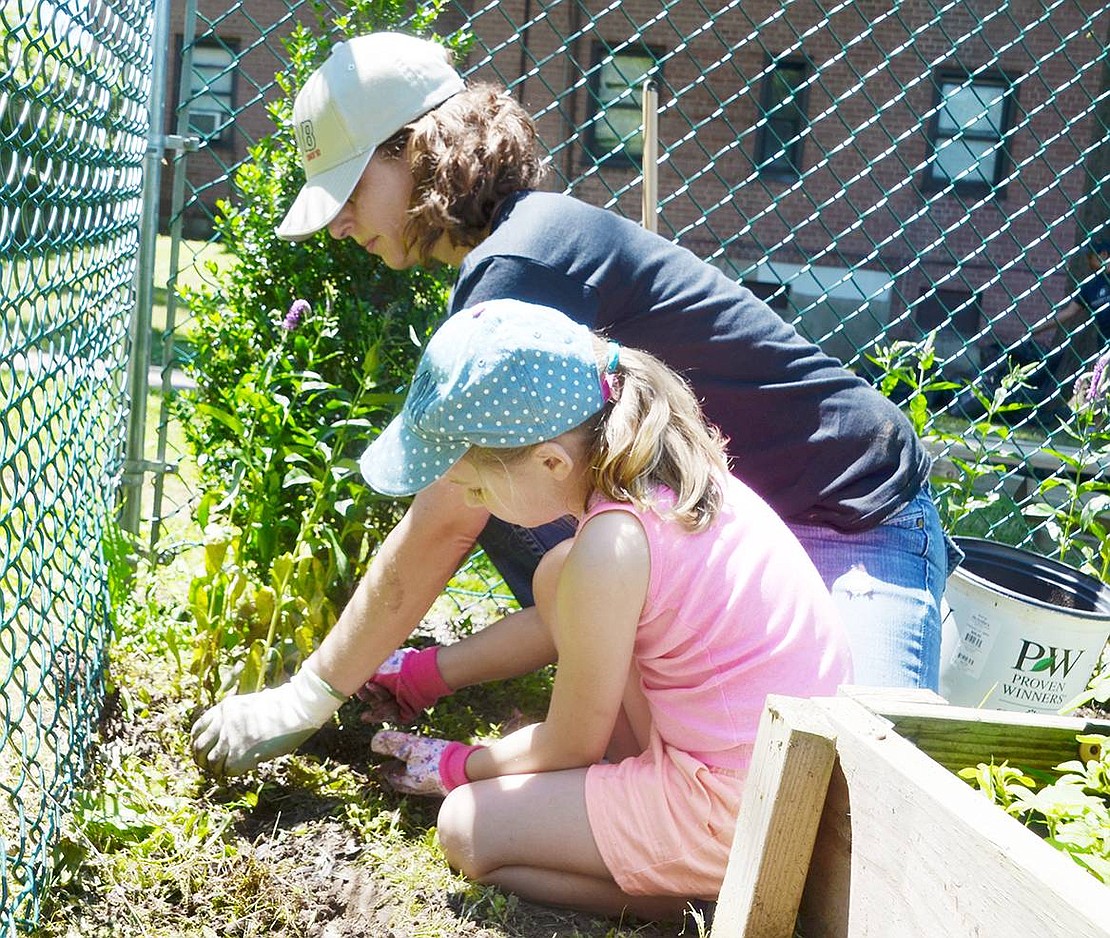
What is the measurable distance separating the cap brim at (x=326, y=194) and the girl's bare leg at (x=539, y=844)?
112 cm

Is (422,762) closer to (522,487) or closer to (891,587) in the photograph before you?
(522,487)

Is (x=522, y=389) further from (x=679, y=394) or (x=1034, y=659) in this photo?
(x=1034, y=659)

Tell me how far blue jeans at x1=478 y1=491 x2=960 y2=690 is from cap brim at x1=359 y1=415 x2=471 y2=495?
81 centimetres

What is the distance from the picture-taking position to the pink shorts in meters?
1.91

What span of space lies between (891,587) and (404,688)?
1079 millimetres

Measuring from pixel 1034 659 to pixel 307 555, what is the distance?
168cm

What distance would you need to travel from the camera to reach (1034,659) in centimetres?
272

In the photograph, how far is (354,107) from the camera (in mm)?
2285

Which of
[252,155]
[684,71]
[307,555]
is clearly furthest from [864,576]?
[684,71]

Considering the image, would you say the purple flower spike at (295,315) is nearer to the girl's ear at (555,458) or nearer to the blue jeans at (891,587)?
the girl's ear at (555,458)

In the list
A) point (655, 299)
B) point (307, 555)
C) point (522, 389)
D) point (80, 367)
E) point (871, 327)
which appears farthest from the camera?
point (871, 327)

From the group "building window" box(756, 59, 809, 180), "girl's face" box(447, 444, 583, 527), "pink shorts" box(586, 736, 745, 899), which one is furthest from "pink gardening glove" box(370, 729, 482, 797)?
"building window" box(756, 59, 809, 180)

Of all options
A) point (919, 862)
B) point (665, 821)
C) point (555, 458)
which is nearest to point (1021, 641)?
point (665, 821)

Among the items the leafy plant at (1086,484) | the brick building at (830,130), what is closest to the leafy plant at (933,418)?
the leafy plant at (1086,484)
